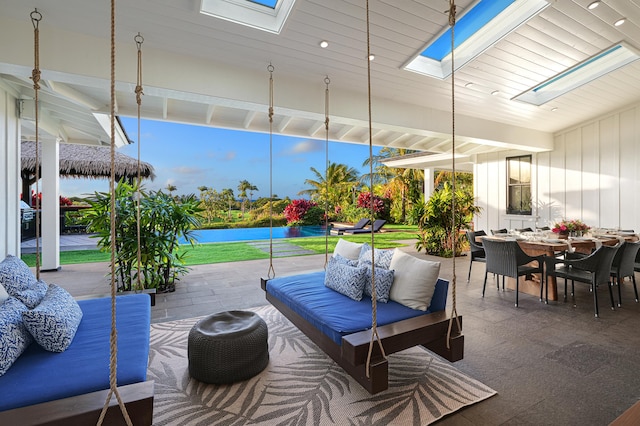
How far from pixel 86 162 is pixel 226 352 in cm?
1040

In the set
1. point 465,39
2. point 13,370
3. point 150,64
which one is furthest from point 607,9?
point 13,370

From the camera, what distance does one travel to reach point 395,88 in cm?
474

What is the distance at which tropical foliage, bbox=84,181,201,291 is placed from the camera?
430 centimetres

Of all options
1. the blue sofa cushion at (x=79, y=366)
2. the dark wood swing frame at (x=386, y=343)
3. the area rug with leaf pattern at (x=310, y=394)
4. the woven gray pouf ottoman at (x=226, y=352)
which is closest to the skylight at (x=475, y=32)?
the dark wood swing frame at (x=386, y=343)

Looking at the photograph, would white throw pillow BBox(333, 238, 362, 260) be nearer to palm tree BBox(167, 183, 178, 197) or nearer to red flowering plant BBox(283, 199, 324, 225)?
red flowering plant BBox(283, 199, 324, 225)

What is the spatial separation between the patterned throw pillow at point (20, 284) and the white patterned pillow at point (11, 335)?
326mm

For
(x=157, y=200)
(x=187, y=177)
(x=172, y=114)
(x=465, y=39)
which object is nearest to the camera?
(x=465, y=39)

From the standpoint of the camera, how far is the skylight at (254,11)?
3.01 meters

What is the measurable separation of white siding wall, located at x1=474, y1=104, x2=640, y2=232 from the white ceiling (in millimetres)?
806

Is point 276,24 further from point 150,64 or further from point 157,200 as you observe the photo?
point 157,200

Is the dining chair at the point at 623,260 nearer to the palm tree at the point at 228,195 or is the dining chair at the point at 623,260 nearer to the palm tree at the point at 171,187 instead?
the palm tree at the point at 228,195

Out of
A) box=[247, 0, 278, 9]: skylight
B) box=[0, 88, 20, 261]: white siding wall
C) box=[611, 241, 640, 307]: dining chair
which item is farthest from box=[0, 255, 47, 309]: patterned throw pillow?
box=[611, 241, 640, 307]: dining chair

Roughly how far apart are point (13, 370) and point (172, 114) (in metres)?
4.17

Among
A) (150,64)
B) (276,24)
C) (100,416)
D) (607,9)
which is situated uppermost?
(607,9)
